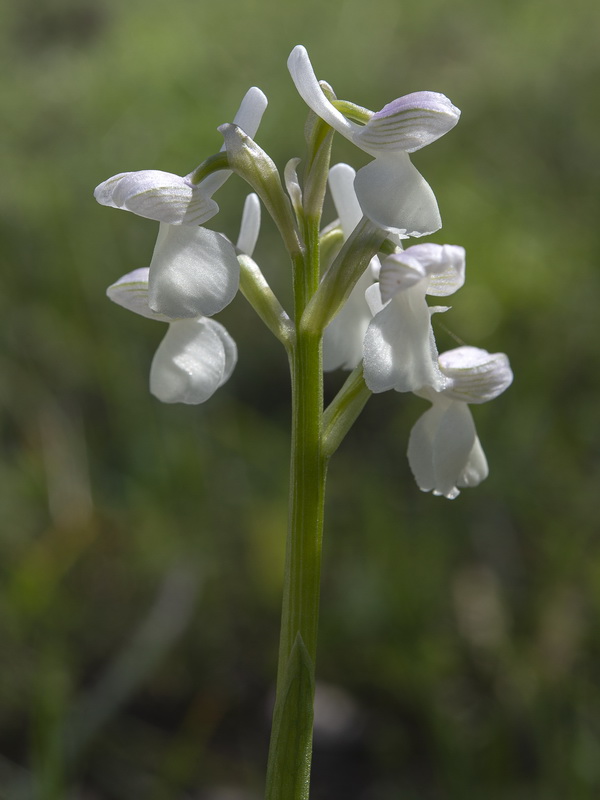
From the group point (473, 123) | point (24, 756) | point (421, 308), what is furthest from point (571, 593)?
point (473, 123)

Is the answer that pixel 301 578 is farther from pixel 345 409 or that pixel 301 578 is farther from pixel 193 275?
pixel 193 275

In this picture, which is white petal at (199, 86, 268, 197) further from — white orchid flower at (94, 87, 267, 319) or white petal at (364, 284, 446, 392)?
white petal at (364, 284, 446, 392)

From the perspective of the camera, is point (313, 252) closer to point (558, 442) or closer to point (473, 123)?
point (558, 442)

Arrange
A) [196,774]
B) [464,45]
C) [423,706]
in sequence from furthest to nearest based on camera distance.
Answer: [464,45], [196,774], [423,706]

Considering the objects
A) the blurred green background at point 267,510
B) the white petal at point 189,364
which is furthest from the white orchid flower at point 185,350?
the blurred green background at point 267,510

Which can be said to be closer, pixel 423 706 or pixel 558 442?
pixel 423 706

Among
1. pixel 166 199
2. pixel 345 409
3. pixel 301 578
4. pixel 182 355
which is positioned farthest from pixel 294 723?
pixel 166 199
